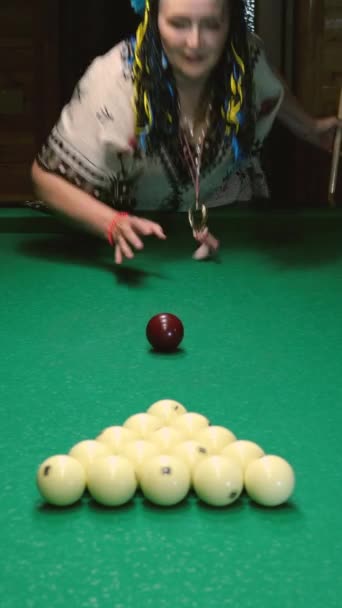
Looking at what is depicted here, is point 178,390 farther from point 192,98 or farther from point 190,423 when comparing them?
point 192,98

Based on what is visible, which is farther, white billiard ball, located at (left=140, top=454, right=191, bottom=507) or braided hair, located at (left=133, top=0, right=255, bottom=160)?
braided hair, located at (left=133, top=0, right=255, bottom=160)

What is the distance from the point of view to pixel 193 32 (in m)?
2.28

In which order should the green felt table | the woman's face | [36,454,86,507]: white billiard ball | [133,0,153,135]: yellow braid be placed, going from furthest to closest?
1. [133,0,153,135]: yellow braid
2. the woman's face
3. [36,454,86,507]: white billiard ball
4. the green felt table

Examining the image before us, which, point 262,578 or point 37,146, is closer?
point 262,578

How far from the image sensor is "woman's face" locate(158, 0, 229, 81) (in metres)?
2.25

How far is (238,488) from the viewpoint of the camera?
1.03m

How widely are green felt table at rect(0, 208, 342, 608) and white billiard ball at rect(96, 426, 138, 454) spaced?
0.23 feet

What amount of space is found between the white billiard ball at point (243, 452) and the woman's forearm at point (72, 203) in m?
1.24

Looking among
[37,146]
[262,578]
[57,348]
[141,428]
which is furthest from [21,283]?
[37,146]

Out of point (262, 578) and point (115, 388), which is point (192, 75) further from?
point (262, 578)

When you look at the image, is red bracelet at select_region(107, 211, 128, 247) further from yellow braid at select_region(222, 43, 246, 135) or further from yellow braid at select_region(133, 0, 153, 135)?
yellow braid at select_region(222, 43, 246, 135)

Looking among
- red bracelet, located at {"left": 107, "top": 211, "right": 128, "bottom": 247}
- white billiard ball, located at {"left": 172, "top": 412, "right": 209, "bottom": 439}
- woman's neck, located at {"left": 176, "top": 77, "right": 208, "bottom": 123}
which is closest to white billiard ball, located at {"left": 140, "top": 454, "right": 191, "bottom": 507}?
white billiard ball, located at {"left": 172, "top": 412, "right": 209, "bottom": 439}

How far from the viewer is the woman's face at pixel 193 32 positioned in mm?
2254

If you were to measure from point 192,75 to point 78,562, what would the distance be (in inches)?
66.9
